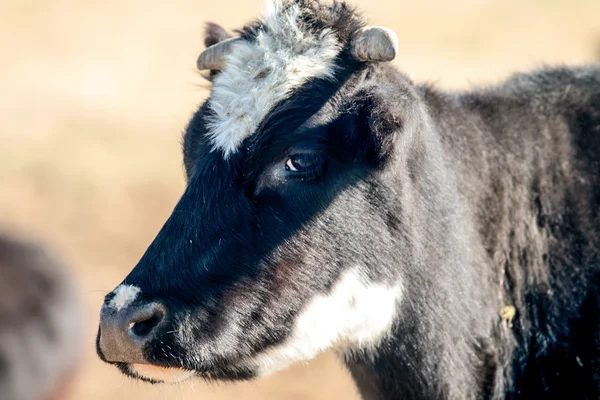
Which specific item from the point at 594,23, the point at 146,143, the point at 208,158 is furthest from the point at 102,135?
the point at 594,23

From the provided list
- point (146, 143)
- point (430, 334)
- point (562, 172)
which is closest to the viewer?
point (430, 334)

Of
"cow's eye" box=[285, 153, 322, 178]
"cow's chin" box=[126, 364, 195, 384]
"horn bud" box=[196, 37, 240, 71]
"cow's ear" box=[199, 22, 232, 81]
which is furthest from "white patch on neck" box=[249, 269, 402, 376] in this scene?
"cow's ear" box=[199, 22, 232, 81]

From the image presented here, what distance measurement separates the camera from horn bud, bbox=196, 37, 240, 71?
4290mm

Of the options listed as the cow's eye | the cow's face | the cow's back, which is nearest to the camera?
the cow's face

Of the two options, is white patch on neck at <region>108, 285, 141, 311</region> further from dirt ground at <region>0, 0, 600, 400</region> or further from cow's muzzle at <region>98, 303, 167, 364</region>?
dirt ground at <region>0, 0, 600, 400</region>

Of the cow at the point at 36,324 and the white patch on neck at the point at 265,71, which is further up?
the white patch on neck at the point at 265,71

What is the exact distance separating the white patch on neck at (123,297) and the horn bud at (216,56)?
1355mm

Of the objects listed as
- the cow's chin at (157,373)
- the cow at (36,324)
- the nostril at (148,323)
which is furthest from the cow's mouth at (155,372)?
the cow at (36,324)

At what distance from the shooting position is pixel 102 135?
16.9m

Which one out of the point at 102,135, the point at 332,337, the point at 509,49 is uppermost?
the point at 509,49

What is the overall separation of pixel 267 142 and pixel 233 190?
0.90 feet

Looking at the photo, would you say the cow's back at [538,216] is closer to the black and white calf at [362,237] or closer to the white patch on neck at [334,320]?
the black and white calf at [362,237]

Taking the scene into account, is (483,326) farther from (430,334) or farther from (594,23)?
(594,23)

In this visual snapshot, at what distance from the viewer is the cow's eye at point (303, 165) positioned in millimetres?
3789
